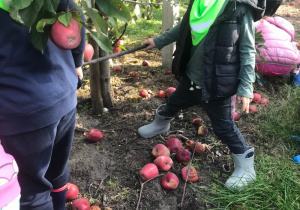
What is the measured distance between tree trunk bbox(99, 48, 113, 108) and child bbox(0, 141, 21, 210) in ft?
5.86

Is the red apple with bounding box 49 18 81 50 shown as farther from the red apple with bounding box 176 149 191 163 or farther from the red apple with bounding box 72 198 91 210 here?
the red apple with bounding box 176 149 191 163

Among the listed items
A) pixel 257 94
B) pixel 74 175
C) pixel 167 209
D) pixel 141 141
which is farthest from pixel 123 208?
pixel 257 94

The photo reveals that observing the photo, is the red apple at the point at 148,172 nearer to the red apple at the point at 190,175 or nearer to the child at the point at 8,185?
the red apple at the point at 190,175

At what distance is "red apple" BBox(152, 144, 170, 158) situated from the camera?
A: 2.26 m

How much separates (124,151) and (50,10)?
156 centimetres

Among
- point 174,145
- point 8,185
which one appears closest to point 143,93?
point 174,145

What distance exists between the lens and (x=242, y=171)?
2100mm

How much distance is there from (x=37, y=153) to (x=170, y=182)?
1039 millimetres

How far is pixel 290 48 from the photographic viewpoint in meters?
3.38

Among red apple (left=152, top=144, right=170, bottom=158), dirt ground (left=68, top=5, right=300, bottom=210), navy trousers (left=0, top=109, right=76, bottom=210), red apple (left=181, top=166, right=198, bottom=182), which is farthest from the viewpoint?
red apple (left=152, top=144, right=170, bottom=158)

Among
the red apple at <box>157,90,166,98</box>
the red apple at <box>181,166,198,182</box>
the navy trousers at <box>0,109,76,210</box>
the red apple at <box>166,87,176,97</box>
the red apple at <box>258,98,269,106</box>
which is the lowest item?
the red apple at <box>258,98,269,106</box>

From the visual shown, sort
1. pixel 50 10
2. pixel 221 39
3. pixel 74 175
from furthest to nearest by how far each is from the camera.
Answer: pixel 74 175 < pixel 221 39 < pixel 50 10

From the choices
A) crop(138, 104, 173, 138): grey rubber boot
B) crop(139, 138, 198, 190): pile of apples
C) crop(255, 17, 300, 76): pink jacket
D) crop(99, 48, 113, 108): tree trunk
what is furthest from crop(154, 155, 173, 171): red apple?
crop(255, 17, 300, 76): pink jacket

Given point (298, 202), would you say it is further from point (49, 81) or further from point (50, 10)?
point (50, 10)
